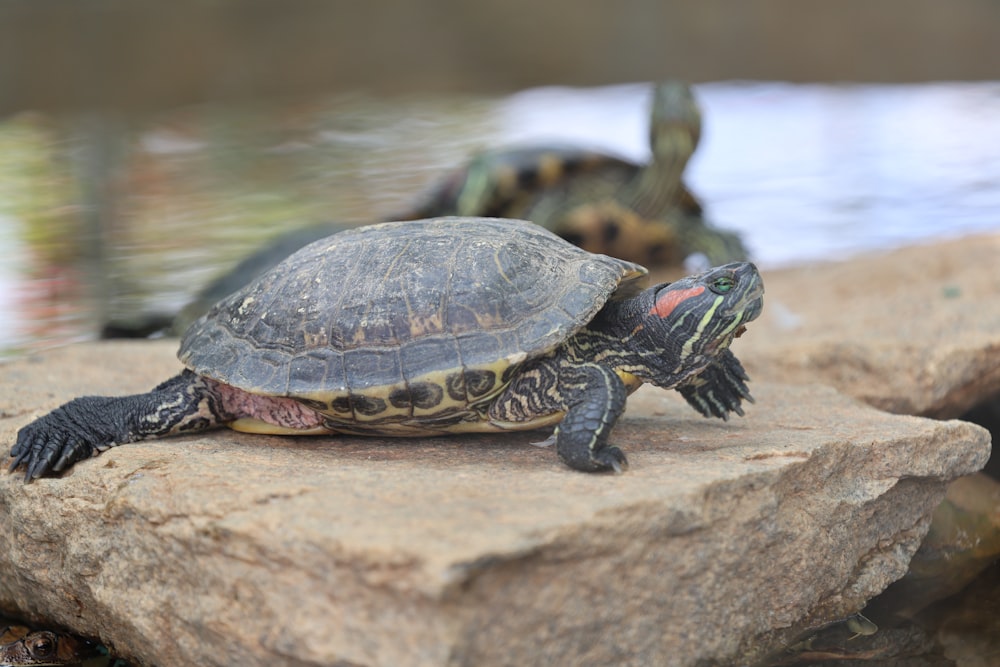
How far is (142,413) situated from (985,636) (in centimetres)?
301

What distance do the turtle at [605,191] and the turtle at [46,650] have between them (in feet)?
17.0

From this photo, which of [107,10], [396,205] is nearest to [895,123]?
[396,205]

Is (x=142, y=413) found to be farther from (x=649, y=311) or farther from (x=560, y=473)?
(x=649, y=311)

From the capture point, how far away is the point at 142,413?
3.64 meters

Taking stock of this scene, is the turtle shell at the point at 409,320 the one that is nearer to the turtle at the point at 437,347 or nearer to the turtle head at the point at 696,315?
the turtle at the point at 437,347

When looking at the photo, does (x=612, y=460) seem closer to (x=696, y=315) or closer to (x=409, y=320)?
(x=696, y=315)

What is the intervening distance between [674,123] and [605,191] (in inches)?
31.2

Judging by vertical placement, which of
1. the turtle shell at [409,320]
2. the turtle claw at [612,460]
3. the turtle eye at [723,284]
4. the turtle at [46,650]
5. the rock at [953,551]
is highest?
the turtle eye at [723,284]

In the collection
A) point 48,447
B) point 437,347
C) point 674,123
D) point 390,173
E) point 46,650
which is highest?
point 674,123

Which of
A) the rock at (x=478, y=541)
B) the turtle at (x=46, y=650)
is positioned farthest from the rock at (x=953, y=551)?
the turtle at (x=46, y=650)

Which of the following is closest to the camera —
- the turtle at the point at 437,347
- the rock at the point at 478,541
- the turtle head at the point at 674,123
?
the rock at the point at 478,541

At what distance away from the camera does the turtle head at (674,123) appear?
824 cm

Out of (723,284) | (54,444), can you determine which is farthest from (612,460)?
(54,444)

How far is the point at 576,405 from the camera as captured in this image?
328 centimetres
